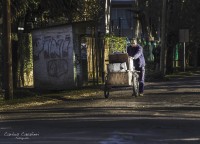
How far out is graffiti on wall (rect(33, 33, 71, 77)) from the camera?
69.8ft

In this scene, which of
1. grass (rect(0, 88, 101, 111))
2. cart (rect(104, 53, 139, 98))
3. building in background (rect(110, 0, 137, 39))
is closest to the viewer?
grass (rect(0, 88, 101, 111))

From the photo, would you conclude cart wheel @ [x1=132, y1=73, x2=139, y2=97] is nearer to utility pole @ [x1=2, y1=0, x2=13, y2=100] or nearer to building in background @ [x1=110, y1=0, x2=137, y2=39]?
utility pole @ [x1=2, y1=0, x2=13, y2=100]

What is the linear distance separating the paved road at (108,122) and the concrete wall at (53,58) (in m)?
3.87

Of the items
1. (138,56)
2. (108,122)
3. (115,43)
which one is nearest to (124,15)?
(115,43)

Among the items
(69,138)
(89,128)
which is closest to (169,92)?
(89,128)

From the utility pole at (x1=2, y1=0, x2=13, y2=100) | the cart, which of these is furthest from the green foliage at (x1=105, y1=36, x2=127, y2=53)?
the utility pole at (x1=2, y1=0, x2=13, y2=100)

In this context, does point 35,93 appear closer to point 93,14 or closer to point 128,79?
point 128,79

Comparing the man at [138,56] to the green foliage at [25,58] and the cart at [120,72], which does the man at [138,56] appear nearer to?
the cart at [120,72]

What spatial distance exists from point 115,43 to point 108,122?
1703cm

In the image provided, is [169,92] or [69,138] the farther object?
[169,92]

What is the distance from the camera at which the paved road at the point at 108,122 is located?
10055 mm

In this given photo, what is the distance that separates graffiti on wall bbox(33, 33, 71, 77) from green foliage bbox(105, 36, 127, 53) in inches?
242

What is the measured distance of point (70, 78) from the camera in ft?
69.6

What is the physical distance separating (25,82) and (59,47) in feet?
10.9
